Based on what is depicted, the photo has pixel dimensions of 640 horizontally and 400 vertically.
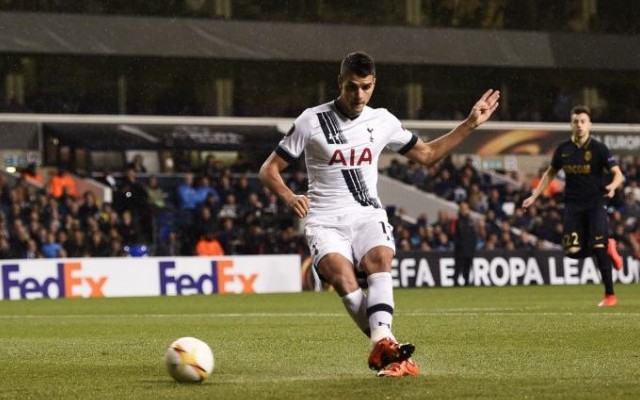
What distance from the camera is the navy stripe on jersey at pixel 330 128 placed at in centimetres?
862

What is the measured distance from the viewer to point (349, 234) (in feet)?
28.3

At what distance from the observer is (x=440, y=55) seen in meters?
39.3

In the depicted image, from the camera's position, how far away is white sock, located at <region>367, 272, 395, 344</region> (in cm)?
814

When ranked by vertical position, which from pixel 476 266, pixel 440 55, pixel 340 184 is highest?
pixel 440 55

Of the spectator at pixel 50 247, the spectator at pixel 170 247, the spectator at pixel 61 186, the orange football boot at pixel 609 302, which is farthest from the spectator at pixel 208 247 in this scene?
the orange football boot at pixel 609 302

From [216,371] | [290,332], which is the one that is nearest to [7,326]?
[290,332]

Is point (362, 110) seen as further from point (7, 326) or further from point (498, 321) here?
point (7, 326)

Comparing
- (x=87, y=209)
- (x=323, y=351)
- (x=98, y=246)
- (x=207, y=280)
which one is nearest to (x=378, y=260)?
(x=323, y=351)

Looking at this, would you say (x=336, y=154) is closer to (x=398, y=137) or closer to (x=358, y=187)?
(x=358, y=187)

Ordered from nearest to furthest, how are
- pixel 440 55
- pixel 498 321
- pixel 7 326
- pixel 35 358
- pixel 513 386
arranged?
pixel 513 386 → pixel 35 358 → pixel 498 321 → pixel 7 326 → pixel 440 55

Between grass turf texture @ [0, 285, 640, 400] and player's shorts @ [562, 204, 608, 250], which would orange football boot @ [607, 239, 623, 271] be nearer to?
player's shorts @ [562, 204, 608, 250]

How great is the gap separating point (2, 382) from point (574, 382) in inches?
139

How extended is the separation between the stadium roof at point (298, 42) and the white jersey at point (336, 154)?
89.7 ft

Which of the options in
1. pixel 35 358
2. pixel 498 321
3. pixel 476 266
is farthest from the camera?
pixel 476 266
